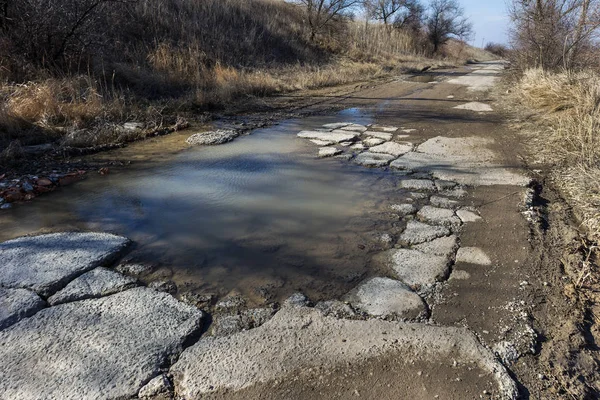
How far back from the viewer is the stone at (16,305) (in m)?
2.01

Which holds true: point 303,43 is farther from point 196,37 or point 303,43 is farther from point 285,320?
point 285,320

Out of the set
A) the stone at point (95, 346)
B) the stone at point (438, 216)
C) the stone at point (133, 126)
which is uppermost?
the stone at point (133, 126)

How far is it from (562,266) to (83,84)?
23.6ft

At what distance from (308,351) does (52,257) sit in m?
1.82

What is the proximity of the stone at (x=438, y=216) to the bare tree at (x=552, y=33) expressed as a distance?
289 inches

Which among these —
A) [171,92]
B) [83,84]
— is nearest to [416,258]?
[83,84]

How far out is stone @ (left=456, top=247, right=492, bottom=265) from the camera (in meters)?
2.65

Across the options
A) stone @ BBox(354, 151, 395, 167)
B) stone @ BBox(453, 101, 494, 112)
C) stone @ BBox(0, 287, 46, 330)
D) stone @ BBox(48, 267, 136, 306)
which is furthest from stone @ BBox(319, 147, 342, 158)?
stone @ BBox(453, 101, 494, 112)

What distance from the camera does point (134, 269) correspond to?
8.23 ft

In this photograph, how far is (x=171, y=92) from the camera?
8086 mm

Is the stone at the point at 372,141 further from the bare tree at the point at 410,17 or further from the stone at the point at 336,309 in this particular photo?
the bare tree at the point at 410,17

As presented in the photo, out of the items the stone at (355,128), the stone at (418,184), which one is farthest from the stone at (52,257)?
the stone at (355,128)

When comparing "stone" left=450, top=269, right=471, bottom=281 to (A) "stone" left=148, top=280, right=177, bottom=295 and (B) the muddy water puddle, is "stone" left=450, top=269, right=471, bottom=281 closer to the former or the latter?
(B) the muddy water puddle

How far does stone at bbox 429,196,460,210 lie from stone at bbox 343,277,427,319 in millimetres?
1353
